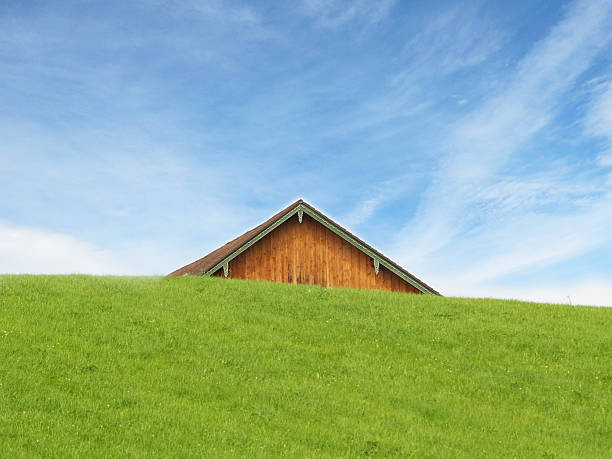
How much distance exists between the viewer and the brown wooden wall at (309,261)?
34.5 meters

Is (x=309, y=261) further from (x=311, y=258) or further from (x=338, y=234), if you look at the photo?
(x=338, y=234)

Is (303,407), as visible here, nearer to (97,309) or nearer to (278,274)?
(97,309)

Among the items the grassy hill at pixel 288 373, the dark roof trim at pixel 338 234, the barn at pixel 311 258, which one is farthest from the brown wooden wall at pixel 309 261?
the grassy hill at pixel 288 373

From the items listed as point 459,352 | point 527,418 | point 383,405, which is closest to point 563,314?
point 459,352

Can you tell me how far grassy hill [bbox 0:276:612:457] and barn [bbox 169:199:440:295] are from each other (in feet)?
20.4

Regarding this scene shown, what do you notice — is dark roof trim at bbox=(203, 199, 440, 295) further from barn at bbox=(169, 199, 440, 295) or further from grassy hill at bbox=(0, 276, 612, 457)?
grassy hill at bbox=(0, 276, 612, 457)

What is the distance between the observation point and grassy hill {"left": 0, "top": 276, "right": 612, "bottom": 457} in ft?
47.9

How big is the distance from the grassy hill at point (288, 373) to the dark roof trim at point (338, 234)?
20.2 feet

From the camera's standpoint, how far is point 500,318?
26.1 metres

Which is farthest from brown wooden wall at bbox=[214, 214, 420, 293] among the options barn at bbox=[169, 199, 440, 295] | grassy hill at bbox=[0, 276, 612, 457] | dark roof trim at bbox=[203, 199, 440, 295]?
grassy hill at bbox=[0, 276, 612, 457]

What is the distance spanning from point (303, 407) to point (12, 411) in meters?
7.32

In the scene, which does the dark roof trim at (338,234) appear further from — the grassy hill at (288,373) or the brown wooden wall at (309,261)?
the grassy hill at (288,373)

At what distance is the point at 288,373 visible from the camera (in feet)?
61.7

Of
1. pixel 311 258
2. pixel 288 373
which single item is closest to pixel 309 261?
pixel 311 258
